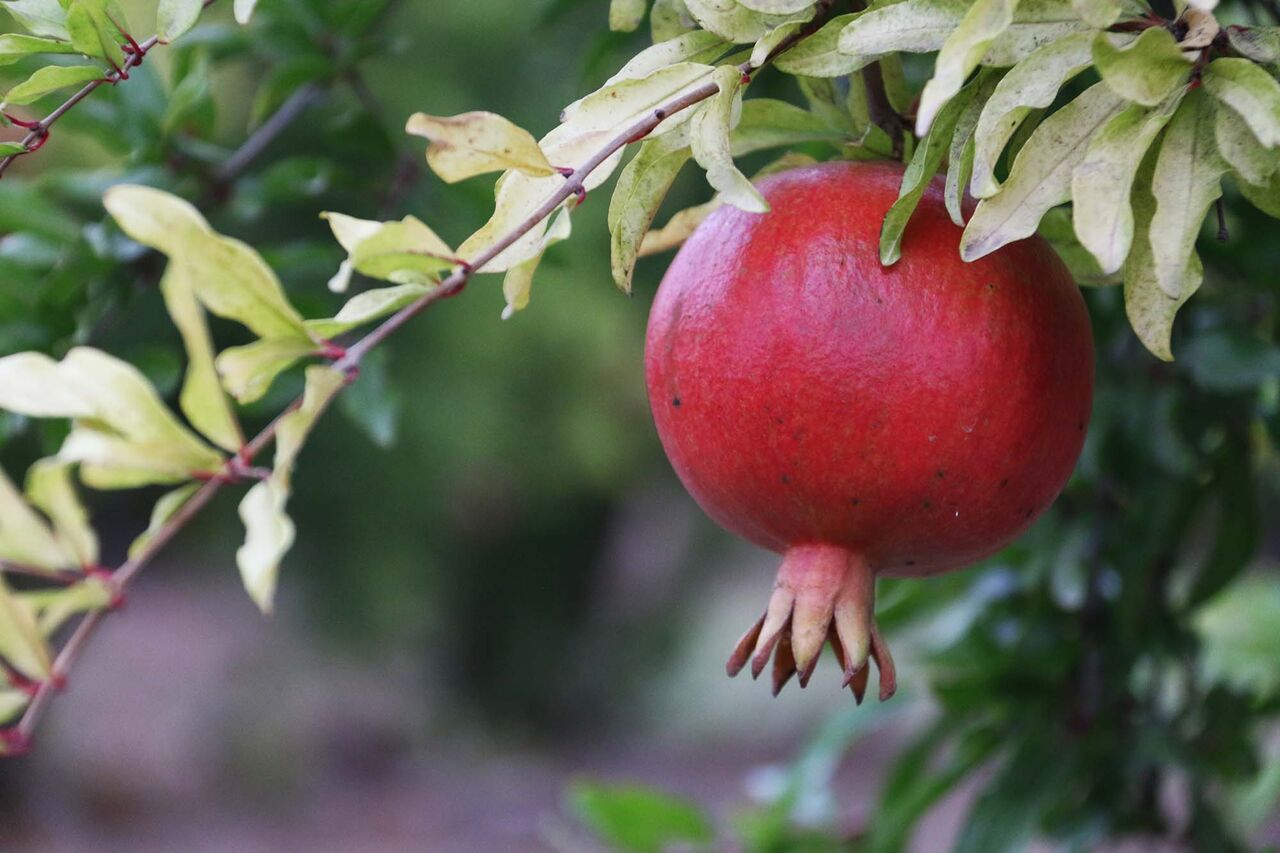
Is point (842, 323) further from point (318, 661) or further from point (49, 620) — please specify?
point (318, 661)

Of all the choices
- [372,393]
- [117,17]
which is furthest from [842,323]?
[372,393]

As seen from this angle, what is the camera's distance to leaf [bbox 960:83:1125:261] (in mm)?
493

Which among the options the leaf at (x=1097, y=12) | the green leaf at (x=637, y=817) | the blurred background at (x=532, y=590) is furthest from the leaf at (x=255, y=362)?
the green leaf at (x=637, y=817)

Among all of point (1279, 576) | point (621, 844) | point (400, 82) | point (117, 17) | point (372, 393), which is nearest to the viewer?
point (117, 17)

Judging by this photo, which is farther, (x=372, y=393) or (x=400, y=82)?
(x=400, y=82)

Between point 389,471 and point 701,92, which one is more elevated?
point 701,92

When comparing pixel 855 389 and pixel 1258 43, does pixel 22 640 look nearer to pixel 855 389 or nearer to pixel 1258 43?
pixel 855 389

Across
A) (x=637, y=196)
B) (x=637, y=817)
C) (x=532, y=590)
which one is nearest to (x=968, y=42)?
(x=637, y=196)

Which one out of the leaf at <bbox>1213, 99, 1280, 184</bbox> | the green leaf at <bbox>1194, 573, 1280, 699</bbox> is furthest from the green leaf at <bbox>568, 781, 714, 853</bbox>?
the leaf at <bbox>1213, 99, 1280, 184</bbox>

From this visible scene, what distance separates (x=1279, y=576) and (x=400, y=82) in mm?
2422

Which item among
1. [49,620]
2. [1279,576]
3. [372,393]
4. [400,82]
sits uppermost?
[49,620]

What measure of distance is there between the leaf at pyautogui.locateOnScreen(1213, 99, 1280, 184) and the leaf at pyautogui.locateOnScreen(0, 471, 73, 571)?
1.80ft

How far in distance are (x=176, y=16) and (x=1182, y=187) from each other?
17.0 inches

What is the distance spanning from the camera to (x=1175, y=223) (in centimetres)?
49
